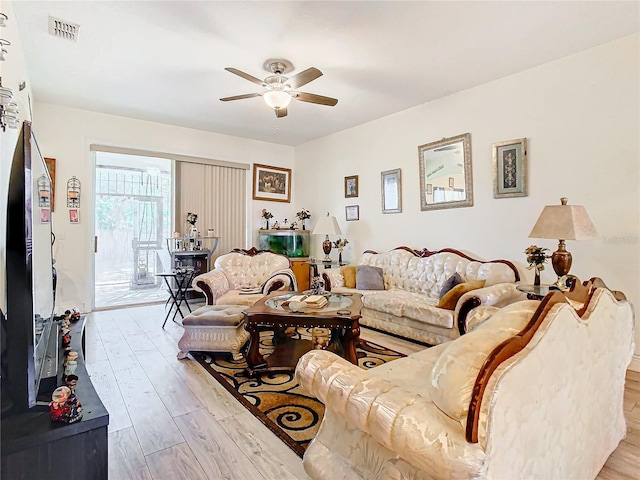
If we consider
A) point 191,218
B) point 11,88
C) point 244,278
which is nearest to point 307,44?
point 11,88

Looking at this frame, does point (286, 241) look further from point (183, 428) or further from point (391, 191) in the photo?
point (183, 428)

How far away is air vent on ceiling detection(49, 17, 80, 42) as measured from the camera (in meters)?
2.69

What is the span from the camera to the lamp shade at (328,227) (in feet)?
17.3

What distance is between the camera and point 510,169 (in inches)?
142

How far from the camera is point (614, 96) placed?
2.94 metres

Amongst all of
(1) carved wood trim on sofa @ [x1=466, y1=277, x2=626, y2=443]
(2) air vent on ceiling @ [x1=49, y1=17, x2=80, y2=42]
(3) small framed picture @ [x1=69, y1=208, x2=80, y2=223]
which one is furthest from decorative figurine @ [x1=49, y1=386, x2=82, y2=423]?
(3) small framed picture @ [x1=69, y1=208, x2=80, y2=223]

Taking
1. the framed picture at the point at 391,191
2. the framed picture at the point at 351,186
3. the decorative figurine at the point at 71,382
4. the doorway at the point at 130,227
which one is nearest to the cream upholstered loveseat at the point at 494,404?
the decorative figurine at the point at 71,382

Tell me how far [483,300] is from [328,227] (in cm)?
280

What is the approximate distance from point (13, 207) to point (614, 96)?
13.7 feet

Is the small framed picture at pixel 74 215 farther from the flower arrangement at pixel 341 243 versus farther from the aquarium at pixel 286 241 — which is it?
the flower arrangement at pixel 341 243

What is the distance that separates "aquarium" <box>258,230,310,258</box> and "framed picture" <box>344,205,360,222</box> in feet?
2.99

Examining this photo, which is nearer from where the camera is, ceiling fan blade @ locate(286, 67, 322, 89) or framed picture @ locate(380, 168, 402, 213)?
ceiling fan blade @ locate(286, 67, 322, 89)

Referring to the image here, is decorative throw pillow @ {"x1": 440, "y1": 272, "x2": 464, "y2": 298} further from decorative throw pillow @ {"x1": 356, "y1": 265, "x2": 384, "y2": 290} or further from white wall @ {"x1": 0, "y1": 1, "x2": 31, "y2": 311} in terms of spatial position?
white wall @ {"x1": 0, "y1": 1, "x2": 31, "y2": 311}

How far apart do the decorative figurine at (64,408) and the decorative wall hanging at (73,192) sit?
4.38 metres
